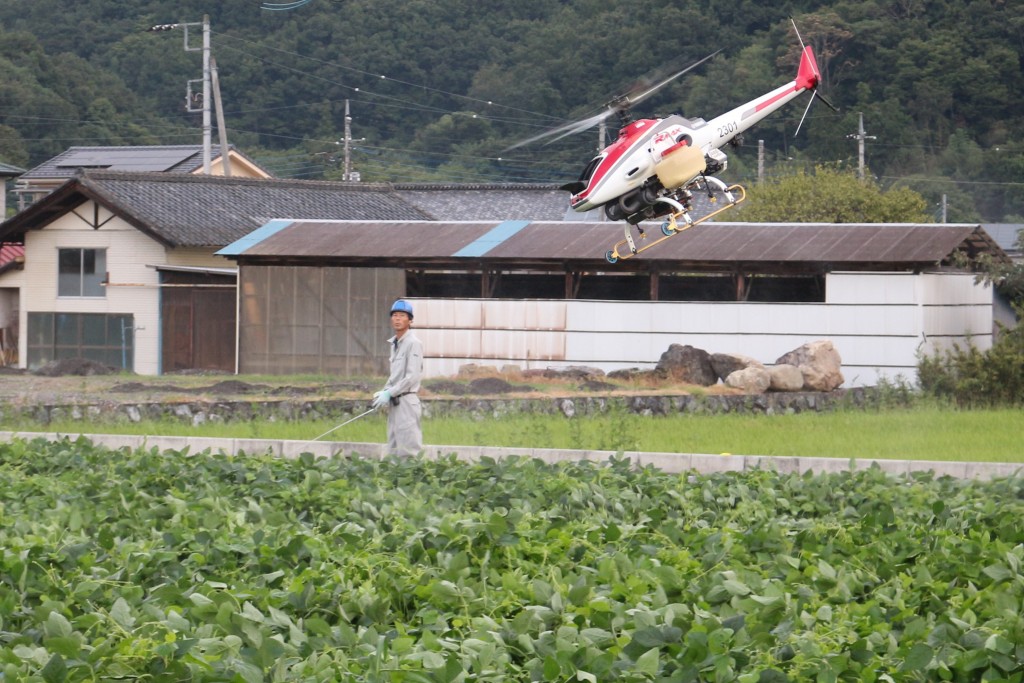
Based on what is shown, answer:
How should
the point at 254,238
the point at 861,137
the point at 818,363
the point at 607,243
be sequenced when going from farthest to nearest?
1. the point at 861,137
2. the point at 254,238
3. the point at 607,243
4. the point at 818,363

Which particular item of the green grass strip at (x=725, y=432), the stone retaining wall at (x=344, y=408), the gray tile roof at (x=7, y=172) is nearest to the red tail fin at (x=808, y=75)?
the green grass strip at (x=725, y=432)

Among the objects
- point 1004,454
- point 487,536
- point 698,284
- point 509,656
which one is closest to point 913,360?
point 698,284

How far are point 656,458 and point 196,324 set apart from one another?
22.2m

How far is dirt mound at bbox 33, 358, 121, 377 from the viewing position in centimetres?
→ 2903

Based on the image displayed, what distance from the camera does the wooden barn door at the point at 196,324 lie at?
3238 cm

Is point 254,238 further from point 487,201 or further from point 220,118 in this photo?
point 487,201

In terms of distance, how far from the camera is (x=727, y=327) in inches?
1012

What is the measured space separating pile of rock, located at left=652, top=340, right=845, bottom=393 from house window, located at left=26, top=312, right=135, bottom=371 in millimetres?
14946

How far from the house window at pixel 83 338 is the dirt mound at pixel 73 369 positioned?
10.7ft

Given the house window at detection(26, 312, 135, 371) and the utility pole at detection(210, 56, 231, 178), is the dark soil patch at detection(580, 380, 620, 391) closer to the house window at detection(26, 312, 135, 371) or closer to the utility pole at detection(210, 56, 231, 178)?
the house window at detection(26, 312, 135, 371)

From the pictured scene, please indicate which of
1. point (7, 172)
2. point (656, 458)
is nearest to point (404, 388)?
point (656, 458)

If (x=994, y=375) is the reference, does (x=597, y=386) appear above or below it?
below

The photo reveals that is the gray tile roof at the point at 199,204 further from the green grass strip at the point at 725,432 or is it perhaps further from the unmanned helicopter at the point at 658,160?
the unmanned helicopter at the point at 658,160

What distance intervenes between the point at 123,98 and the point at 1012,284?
39007 millimetres
